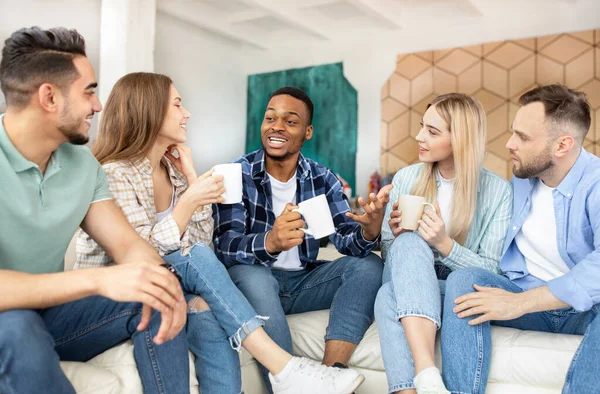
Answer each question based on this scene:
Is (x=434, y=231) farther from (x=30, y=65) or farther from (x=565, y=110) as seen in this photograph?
(x=30, y=65)

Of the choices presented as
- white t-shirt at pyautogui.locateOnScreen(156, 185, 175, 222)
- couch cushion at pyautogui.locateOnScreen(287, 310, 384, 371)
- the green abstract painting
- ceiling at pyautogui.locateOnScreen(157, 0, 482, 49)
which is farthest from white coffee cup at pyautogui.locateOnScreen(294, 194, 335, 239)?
the green abstract painting

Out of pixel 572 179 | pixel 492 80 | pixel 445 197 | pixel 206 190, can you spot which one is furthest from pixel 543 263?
pixel 492 80

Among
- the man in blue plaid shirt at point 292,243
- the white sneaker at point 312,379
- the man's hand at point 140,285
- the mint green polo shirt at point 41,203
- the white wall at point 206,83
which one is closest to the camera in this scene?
the man's hand at point 140,285

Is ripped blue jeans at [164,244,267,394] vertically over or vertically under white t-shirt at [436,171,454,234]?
under

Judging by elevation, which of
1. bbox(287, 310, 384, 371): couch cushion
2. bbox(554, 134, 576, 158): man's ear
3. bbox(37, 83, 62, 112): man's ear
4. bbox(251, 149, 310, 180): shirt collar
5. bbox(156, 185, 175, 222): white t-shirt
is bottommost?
bbox(287, 310, 384, 371): couch cushion

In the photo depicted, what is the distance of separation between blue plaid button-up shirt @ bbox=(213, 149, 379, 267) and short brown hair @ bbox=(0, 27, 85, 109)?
30.9 inches

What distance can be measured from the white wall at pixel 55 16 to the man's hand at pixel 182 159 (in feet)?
7.38

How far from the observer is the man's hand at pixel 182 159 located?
195 cm

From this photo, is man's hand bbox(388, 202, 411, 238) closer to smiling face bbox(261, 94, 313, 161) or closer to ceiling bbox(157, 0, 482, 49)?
smiling face bbox(261, 94, 313, 161)

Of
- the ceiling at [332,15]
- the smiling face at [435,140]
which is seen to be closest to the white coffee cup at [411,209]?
the smiling face at [435,140]

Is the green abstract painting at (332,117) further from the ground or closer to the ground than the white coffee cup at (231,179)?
further from the ground

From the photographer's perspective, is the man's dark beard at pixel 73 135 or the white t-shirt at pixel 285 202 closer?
the man's dark beard at pixel 73 135

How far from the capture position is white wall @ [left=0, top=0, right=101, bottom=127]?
12.3 feet

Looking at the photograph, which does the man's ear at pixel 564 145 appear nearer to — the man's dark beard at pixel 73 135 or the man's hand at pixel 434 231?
the man's hand at pixel 434 231
